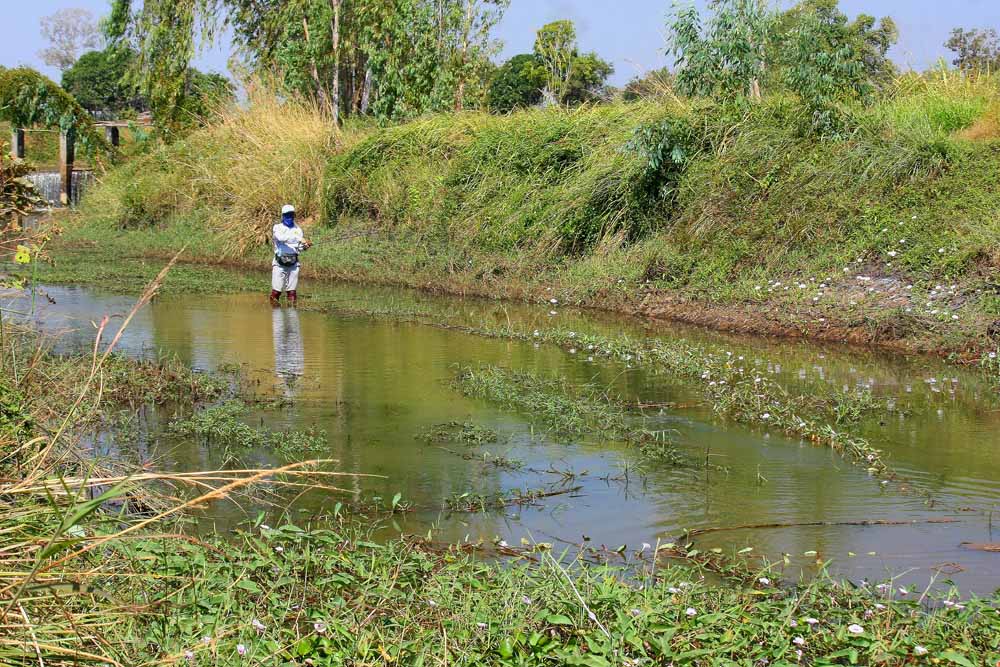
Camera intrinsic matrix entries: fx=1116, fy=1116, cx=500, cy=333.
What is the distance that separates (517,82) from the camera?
43.7m

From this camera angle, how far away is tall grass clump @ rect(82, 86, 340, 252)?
70.1 feet

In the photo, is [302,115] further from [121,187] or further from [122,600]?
[122,600]

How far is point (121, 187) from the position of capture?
26609 mm

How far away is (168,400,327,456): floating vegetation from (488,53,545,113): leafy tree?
3389 centimetres

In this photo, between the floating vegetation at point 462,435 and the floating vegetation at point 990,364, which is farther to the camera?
the floating vegetation at point 990,364

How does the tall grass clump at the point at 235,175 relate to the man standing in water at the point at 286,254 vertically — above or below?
above

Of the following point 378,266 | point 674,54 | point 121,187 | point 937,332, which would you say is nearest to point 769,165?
point 674,54

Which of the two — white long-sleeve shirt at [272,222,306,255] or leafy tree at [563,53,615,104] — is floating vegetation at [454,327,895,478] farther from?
leafy tree at [563,53,615,104]

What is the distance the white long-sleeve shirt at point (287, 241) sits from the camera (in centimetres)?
1453

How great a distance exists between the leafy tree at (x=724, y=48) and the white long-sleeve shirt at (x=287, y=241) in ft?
20.7

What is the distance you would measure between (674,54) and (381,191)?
20.1 feet

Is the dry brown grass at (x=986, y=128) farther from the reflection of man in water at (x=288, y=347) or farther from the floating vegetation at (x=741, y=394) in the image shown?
the reflection of man in water at (x=288, y=347)

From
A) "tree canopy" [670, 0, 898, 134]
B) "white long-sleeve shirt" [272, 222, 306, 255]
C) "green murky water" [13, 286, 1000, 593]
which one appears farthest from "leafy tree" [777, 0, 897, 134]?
"white long-sleeve shirt" [272, 222, 306, 255]

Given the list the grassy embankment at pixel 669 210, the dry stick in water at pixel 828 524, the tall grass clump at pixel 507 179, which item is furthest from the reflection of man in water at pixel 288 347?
the tall grass clump at pixel 507 179
